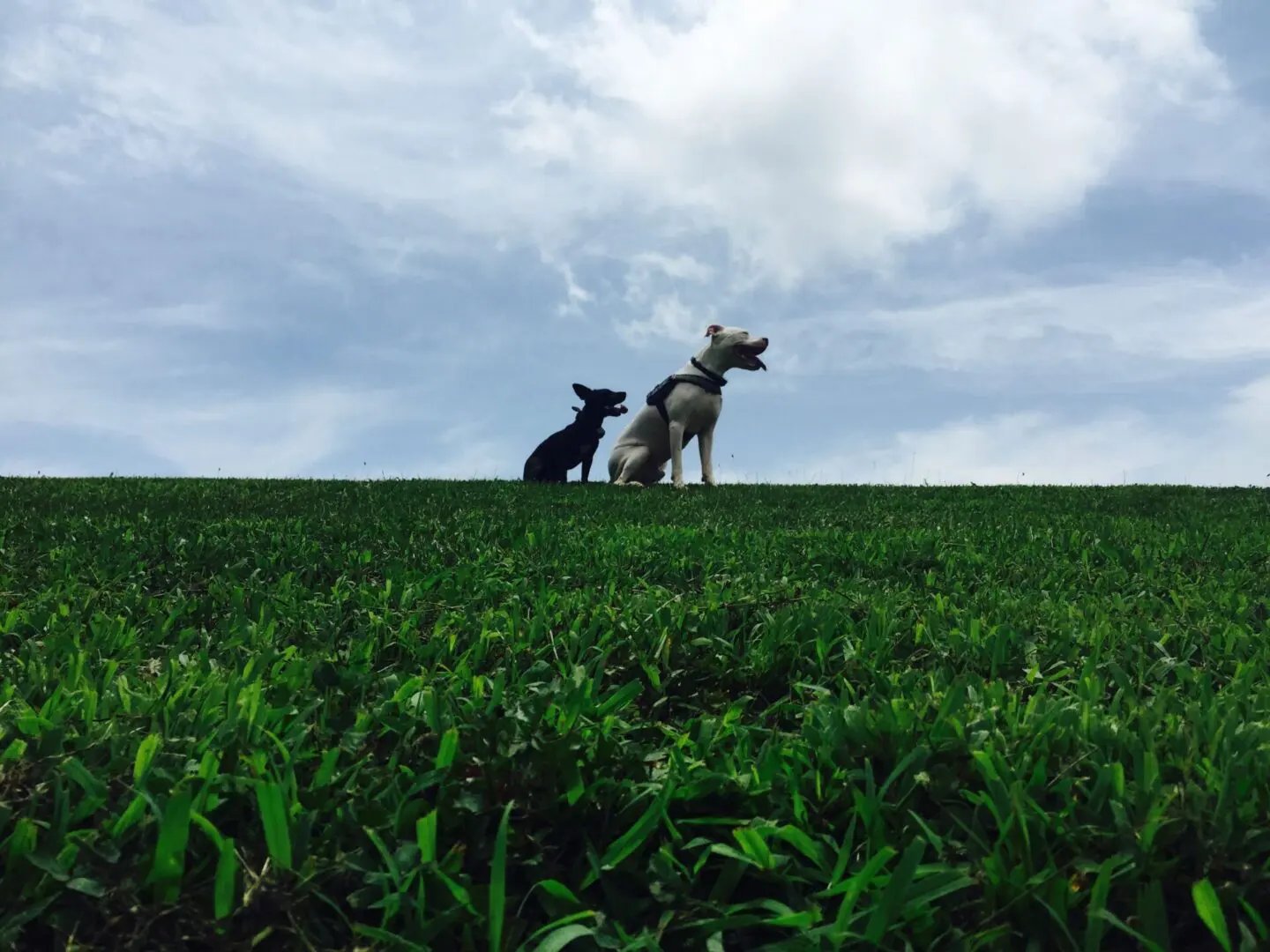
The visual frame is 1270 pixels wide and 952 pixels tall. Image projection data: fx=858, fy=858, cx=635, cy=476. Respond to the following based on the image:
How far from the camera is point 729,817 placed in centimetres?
169

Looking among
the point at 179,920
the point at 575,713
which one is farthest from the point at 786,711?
the point at 179,920

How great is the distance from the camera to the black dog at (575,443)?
11742 mm

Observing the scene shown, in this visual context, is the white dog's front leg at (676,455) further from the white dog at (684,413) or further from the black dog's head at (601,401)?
the black dog's head at (601,401)

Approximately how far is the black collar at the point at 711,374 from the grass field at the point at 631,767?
651 centimetres

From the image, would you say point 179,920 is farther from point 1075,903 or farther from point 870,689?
point 870,689

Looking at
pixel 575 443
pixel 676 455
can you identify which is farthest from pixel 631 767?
pixel 575 443

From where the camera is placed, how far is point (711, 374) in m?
10.2

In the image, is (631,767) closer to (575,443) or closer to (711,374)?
(711,374)

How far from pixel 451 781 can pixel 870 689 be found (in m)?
1.21

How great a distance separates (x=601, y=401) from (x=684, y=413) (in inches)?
86.1

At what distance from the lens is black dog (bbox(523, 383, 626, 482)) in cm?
1174

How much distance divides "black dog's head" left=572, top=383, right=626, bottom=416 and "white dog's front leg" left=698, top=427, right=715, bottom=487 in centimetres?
192

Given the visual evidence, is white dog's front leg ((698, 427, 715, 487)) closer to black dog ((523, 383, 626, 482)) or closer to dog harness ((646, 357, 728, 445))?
dog harness ((646, 357, 728, 445))

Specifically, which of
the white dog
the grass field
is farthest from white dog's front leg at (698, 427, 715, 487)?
the grass field
